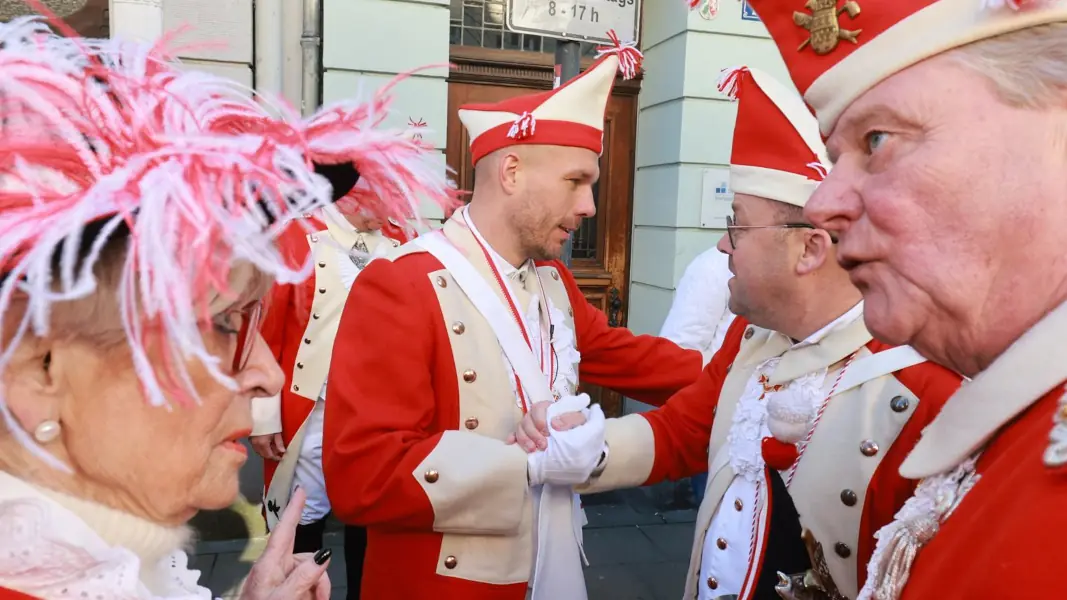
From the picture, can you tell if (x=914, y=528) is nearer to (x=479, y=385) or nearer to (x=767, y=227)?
(x=767, y=227)

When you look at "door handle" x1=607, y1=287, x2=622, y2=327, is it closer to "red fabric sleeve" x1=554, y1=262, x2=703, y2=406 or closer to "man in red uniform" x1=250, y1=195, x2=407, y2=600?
"man in red uniform" x1=250, y1=195, x2=407, y2=600

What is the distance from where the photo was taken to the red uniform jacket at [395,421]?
6.11 feet

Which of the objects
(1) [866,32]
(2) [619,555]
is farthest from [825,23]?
(2) [619,555]

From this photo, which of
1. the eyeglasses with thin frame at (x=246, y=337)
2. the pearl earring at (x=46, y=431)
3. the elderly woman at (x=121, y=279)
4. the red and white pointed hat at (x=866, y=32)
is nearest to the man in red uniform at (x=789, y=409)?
the red and white pointed hat at (x=866, y=32)

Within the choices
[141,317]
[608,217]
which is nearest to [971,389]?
[141,317]

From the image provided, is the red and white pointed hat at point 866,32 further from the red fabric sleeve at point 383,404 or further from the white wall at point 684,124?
the white wall at point 684,124

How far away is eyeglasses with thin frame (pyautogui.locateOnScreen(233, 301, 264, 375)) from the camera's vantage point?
1.13 metres

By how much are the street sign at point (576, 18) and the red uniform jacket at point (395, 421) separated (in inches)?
42.7

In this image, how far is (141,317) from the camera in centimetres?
90

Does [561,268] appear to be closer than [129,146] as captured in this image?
No

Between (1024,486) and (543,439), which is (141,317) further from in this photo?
(543,439)

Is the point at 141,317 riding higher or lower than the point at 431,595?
higher

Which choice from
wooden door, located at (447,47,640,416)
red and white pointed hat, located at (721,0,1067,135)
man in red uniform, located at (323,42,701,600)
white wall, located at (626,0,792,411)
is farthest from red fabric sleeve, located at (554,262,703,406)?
wooden door, located at (447,47,640,416)

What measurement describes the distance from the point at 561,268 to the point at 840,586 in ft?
5.36
